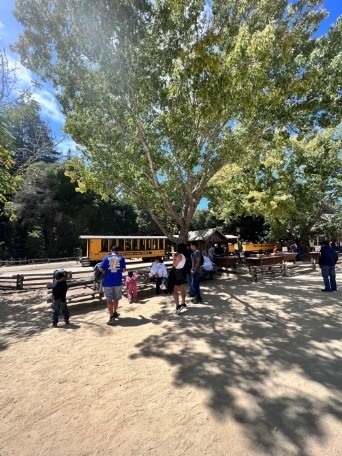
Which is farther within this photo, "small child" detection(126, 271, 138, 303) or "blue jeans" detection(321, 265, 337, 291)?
"blue jeans" detection(321, 265, 337, 291)

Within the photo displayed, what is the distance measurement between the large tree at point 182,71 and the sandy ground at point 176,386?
22.6 ft

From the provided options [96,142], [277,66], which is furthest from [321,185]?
[96,142]

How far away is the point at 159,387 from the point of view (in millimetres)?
3846

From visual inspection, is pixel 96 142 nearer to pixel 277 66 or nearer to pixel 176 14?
pixel 176 14

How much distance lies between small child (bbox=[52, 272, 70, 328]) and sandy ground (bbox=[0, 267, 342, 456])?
39 centimetres

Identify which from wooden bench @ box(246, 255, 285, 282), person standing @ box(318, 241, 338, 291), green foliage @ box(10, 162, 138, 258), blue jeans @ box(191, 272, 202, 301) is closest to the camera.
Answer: blue jeans @ box(191, 272, 202, 301)

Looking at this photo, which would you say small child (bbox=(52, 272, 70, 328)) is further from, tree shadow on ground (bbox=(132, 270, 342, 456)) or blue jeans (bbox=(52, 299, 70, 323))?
tree shadow on ground (bbox=(132, 270, 342, 456))

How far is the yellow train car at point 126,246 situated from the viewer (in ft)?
78.9

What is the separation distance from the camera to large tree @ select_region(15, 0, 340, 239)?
29.2ft

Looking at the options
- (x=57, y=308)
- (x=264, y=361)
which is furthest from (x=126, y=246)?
(x=264, y=361)

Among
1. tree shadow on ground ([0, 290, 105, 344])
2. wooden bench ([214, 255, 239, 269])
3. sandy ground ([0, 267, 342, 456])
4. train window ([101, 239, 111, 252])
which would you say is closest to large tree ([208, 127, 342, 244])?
wooden bench ([214, 255, 239, 269])

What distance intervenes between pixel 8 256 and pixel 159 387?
35983 mm

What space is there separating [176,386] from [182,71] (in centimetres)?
880

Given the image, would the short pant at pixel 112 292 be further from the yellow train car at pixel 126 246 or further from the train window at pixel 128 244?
the train window at pixel 128 244
